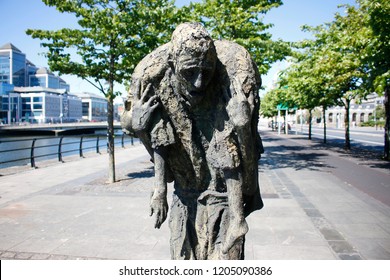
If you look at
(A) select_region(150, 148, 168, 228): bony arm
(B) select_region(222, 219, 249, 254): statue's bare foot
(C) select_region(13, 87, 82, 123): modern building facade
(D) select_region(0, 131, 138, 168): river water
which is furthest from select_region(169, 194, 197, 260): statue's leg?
(C) select_region(13, 87, 82, 123): modern building facade

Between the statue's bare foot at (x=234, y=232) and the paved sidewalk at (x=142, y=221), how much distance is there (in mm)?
2841

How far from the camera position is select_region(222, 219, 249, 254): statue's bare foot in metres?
2.17

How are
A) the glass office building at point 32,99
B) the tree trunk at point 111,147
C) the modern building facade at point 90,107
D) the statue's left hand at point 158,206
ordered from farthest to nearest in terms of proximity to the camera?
the modern building facade at point 90,107
the glass office building at point 32,99
the tree trunk at point 111,147
the statue's left hand at point 158,206

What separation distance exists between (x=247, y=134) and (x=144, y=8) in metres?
8.87

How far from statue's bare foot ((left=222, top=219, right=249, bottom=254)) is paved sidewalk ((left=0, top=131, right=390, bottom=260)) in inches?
112

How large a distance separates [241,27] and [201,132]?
1170 cm

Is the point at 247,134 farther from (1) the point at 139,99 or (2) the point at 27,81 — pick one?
(2) the point at 27,81

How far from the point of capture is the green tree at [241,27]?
41.3 ft

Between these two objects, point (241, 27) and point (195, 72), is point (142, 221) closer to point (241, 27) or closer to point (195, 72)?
point (195, 72)

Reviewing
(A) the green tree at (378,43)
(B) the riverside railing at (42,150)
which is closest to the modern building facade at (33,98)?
(B) the riverside railing at (42,150)

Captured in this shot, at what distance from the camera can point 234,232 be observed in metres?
2.18

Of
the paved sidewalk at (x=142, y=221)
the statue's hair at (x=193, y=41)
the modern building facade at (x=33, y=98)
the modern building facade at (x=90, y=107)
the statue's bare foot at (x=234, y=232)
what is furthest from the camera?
the modern building facade at (x=90, y=107)

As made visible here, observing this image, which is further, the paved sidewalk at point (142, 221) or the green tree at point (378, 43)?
the green tree at point (378, 43)

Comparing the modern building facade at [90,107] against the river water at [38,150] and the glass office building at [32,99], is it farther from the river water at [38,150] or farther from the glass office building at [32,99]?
the river water at [38,150]
